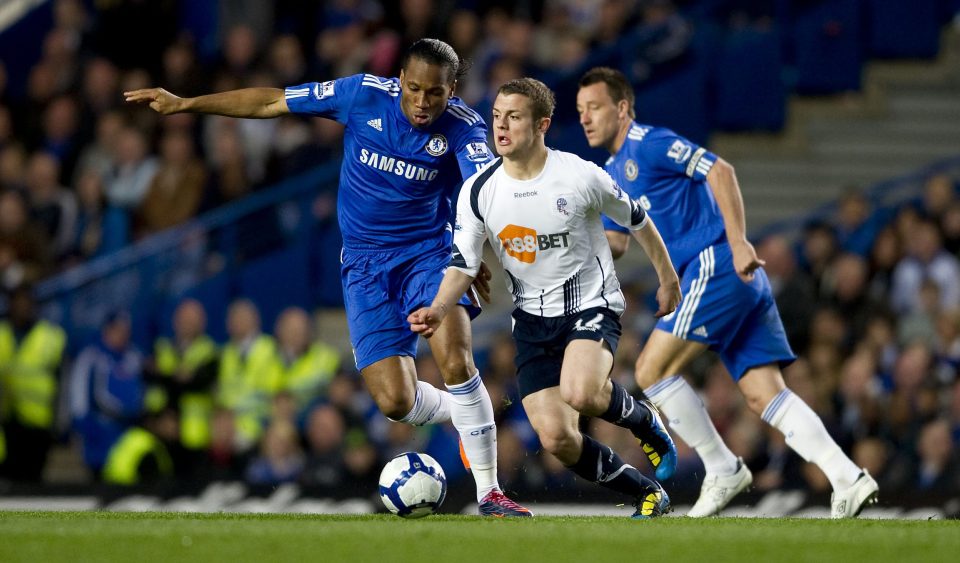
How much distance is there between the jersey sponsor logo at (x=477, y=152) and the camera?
7.97 meters

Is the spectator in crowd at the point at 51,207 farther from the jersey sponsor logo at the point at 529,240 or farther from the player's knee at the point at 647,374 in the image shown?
the jersey sponsor logo at the point at 529,240

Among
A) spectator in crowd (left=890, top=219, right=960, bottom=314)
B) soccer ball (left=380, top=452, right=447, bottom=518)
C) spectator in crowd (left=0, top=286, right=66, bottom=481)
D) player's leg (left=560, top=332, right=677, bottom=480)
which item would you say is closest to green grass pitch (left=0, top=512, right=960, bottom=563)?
soccer ball (left=380, top=452, right=447, bottom=518)

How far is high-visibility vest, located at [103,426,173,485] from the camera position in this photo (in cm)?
1331

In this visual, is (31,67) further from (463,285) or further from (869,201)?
(463,285)

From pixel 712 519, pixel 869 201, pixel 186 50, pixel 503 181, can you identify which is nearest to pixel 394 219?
pixel 503 181

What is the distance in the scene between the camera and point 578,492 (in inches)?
432

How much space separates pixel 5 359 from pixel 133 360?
1.09 m

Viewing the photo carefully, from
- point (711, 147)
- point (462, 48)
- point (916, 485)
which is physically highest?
point (462, 48)

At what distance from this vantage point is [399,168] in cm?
831

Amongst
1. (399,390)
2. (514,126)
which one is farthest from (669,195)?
(399,390)

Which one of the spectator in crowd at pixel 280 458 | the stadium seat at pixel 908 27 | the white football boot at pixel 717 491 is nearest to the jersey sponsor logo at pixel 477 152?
the white football boot at pixel 717 491

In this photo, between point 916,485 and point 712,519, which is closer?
point 712,519

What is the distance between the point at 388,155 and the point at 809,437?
2.74 metres

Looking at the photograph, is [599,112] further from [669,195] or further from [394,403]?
[394,403]
